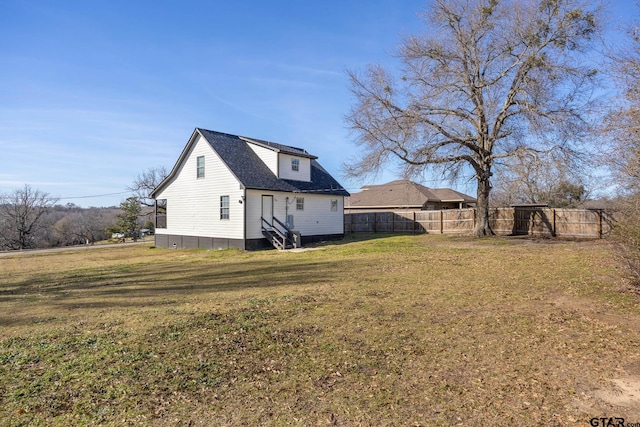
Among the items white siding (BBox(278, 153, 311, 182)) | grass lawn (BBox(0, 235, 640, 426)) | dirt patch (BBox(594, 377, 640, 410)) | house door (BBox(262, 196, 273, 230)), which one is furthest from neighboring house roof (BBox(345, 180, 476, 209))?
dirt patch (BBox(594, 377, 640, 410))

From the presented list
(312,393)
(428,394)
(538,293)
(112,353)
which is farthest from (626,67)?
(112,353)

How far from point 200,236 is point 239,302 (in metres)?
14.7

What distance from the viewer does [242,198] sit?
18750 millimetres

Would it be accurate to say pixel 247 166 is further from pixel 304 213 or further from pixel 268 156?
pixel 304 213

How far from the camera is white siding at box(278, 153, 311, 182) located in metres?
21.6

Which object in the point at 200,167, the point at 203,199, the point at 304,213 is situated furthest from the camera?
the point at 304,213

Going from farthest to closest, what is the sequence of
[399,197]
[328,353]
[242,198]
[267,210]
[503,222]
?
[399,197] < [503,222] < [267,210] < [242,198] < [328,353]

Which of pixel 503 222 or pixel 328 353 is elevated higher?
pixel 503 222

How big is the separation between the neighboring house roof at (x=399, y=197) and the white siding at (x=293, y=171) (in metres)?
14.7

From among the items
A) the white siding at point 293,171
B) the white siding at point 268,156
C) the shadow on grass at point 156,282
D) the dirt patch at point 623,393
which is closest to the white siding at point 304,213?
the white siding at point 293,171

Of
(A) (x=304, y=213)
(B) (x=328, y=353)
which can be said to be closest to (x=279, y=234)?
(A) (x=304, y=213)

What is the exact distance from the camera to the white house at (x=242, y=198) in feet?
63.2

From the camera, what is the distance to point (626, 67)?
7219 millimetres

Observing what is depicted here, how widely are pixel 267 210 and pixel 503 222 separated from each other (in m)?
15.5
